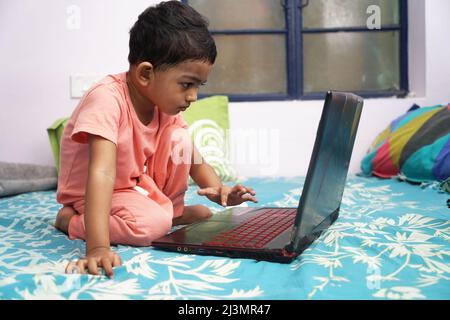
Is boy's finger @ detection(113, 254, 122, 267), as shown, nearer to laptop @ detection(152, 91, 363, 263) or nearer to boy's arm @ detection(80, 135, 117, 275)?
boy's arm @ detection(80, 135, 117, 275)

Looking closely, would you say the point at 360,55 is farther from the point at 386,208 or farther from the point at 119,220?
the point at 119,220

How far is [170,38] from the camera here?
1.02m

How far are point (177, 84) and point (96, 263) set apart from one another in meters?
0.43

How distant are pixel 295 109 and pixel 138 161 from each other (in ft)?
4.25

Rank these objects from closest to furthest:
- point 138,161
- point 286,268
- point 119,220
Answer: point 286,268
point 119,220
point 138,161

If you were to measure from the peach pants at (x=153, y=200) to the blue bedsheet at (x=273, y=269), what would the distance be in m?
0.04

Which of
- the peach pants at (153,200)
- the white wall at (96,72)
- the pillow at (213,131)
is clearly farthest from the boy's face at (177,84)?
the white wall at (96,72)

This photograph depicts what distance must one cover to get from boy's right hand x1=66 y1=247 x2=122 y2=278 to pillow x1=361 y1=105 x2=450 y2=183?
4.18ft

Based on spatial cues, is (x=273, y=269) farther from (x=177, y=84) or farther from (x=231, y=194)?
(x=177, y=84)

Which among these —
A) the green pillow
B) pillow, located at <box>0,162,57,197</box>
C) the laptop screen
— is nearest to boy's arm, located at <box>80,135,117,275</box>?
the laptop screen

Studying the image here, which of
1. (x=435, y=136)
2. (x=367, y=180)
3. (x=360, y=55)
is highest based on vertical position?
(x=360, y=55)

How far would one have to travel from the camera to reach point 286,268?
2.61ft
